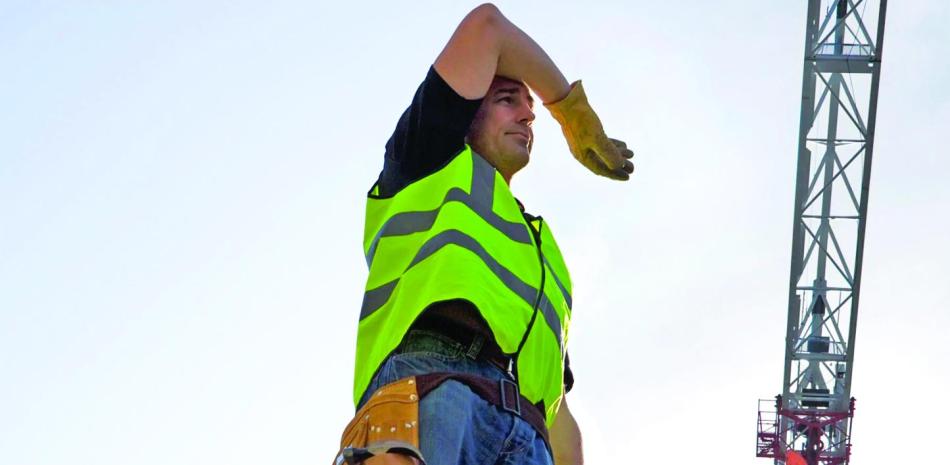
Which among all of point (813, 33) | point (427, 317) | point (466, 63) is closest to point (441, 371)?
point (427, 317)

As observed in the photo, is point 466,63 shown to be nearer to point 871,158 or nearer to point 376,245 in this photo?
point 376,245

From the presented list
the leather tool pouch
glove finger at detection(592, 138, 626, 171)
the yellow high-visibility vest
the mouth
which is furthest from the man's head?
the leather tool pouch

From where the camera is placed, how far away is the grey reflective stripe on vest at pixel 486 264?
4668mm

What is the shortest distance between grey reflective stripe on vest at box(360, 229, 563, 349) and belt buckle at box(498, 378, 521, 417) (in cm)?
23

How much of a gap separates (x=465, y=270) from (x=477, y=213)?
0.77 feet

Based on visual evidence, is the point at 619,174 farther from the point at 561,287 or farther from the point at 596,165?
the point at 561,287

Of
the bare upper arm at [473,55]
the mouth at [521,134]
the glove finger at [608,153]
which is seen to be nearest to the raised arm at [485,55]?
the bare upper arm at [473,55]

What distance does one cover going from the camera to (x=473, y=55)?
195 inches

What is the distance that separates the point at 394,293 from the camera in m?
4.74

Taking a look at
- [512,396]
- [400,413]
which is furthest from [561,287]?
[400,413]

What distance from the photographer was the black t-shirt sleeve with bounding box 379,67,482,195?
4.90 metres

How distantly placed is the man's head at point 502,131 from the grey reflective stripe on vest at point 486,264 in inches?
19.6

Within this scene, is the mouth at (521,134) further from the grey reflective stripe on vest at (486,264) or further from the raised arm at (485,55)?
the grey reflective stripe on vest at (486,264)

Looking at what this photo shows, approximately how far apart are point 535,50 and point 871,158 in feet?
68.7
